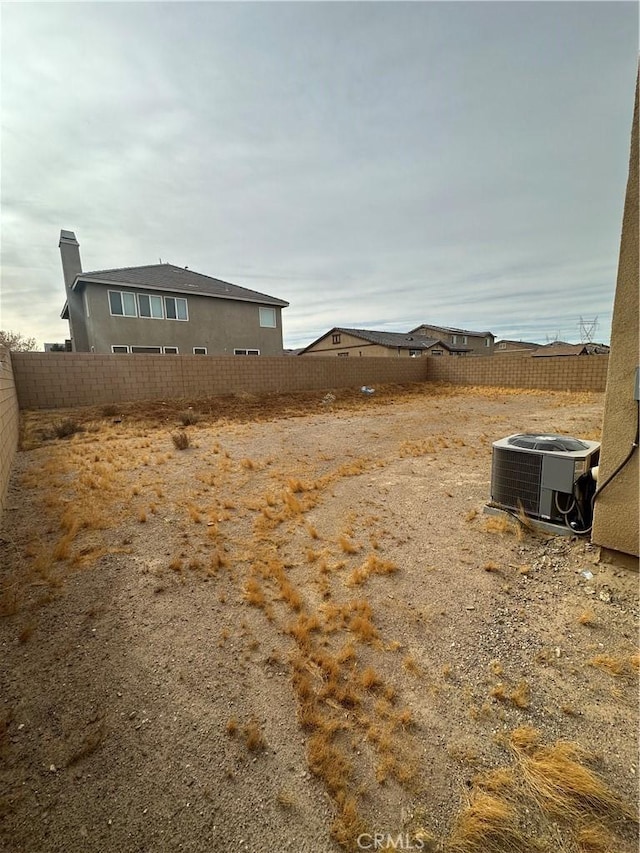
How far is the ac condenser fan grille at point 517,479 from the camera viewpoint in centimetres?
325

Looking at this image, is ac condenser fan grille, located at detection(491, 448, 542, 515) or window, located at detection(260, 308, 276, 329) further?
window, located at detection(260, 308, 276, 329)

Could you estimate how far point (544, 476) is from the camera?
317 cm

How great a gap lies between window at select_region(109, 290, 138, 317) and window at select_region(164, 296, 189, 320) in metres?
1.34

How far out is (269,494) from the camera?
4.61 m

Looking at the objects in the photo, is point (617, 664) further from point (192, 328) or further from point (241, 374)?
point (192, 328)

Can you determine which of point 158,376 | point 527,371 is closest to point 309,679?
point 158,376

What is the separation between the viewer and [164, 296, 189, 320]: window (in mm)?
16031

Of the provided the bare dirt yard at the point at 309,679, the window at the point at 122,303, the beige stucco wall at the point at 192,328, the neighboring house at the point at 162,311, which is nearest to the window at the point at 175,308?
the neighboring house at the point at 162,311

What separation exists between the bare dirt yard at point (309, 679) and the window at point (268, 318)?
1609cm

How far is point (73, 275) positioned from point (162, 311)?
4.27m

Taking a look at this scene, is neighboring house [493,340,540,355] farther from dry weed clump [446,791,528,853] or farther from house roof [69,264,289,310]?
dry weed clump [446,791,528,853]

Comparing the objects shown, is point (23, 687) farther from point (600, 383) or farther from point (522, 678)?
point (600, 383)

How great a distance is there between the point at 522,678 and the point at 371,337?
30366 millimetres

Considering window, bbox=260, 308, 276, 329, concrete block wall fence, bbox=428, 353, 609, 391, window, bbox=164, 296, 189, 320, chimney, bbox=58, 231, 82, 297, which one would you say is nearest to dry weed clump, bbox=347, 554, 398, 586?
concrete block wall fence, bbox=428, 353, 609, 391
